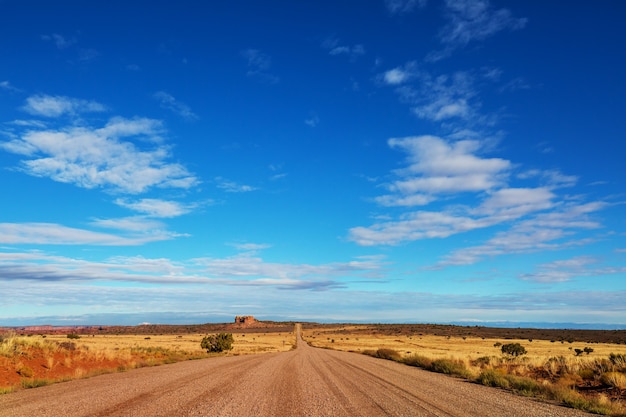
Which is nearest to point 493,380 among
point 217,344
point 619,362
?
point 619,362

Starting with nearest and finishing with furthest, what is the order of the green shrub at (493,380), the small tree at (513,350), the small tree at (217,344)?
the green shrub at (493,380)
the small tree at (513,350)
the small tree at (217,344)

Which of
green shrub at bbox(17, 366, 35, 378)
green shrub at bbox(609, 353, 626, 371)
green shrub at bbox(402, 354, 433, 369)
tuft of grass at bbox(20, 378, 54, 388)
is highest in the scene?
green shrub at bbox(609, 353, 626, 371)

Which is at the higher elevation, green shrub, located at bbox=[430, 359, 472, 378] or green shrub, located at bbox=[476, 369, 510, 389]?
green shrub, located at bbox=[476, 369, 510, 389]

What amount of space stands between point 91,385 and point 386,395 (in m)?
11.1

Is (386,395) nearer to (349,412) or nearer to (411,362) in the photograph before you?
(349,412)

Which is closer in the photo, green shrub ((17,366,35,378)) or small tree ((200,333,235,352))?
green shrub ((17,366,35,378))

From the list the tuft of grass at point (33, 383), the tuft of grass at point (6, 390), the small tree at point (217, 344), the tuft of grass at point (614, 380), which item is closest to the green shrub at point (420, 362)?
the tuft of grass at point (614, 380)

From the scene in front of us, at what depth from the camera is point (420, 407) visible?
1173 cm

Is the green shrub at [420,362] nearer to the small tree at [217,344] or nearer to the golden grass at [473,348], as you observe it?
the golden grass at [473,348]

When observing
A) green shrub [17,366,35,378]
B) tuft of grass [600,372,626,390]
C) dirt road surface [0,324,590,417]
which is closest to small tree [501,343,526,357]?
tuft of grass [600,372,626,390]

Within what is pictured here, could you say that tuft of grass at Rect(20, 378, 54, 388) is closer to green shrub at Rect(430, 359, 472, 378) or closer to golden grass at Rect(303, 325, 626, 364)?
green shrub at Rect(430, 359, 472, 378)

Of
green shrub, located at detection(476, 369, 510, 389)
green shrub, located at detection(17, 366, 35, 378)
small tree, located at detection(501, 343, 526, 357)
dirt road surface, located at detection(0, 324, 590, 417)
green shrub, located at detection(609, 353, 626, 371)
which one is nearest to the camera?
dirt road surface, located at detection(0, 324, 590, 417)

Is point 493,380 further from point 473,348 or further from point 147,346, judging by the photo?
point 473,348

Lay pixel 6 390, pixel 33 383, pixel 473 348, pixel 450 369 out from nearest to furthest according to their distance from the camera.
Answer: pixel 6 390 → pixel 33 383 → pixel 450 369 → pixel 473 348
